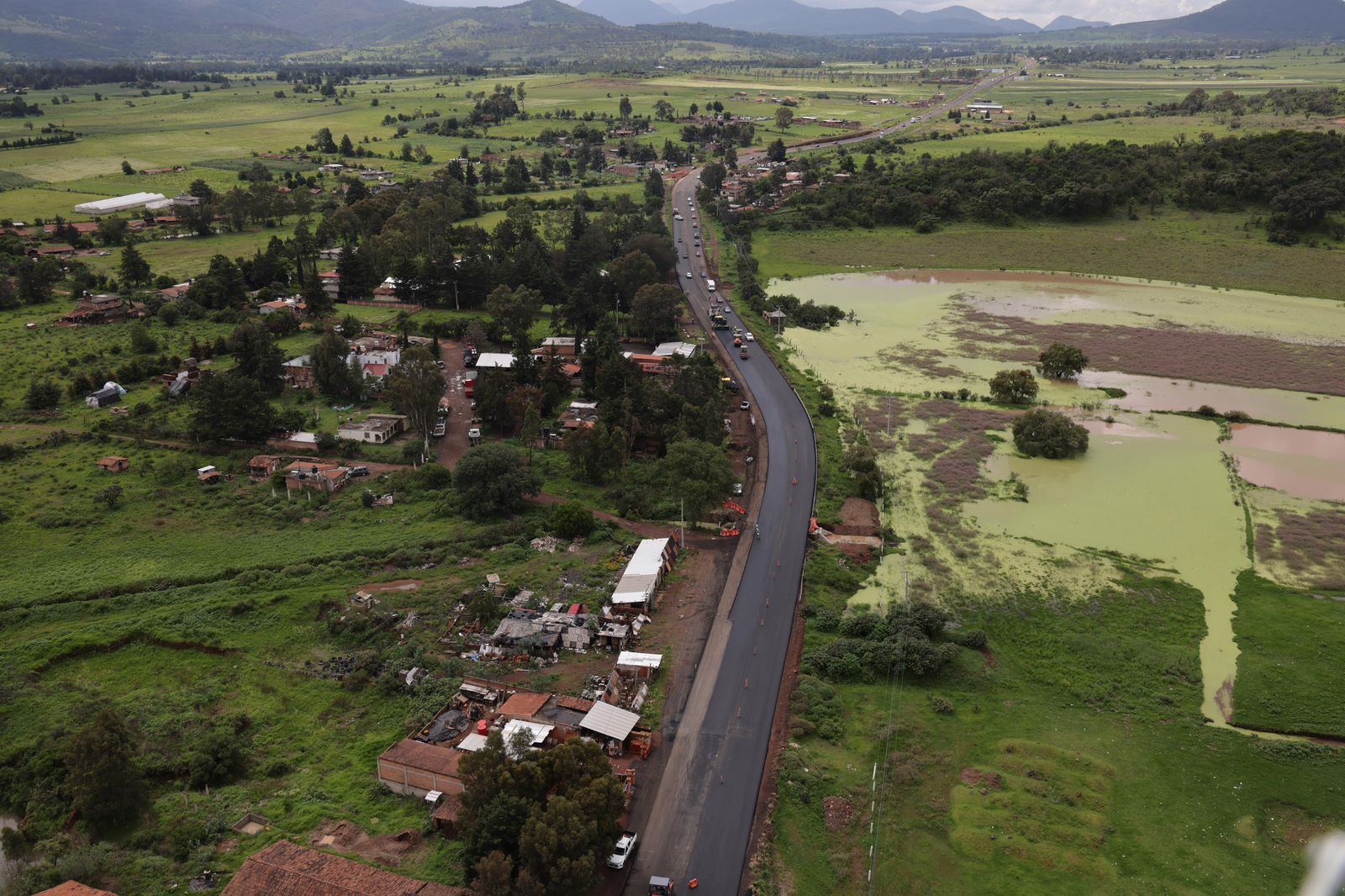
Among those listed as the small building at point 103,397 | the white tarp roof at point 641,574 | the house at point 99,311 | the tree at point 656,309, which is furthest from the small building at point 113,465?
the tree at point 656,309

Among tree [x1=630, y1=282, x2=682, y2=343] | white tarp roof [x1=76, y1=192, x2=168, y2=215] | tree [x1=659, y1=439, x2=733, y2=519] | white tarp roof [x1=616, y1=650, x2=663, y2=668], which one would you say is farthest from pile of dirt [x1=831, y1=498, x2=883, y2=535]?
white tarp roof [x1=76, y1=192, x2=168, y2=215]

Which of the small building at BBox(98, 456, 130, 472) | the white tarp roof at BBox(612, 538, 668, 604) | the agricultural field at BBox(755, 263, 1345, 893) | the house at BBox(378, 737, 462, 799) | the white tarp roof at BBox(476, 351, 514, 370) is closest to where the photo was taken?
the agricultural field at BBox(755, 263, 1345, 893)

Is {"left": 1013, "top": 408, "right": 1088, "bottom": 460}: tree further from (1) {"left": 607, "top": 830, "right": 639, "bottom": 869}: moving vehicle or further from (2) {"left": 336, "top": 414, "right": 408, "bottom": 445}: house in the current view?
(2) {"left": 336, "top": 414, "right": 408, "bottom": 445}: house

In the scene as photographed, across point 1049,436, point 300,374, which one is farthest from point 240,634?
point 1049,436

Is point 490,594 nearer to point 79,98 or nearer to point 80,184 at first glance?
point 80,184

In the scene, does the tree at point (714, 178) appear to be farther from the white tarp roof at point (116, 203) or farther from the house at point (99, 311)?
the house at point (99, 311)
